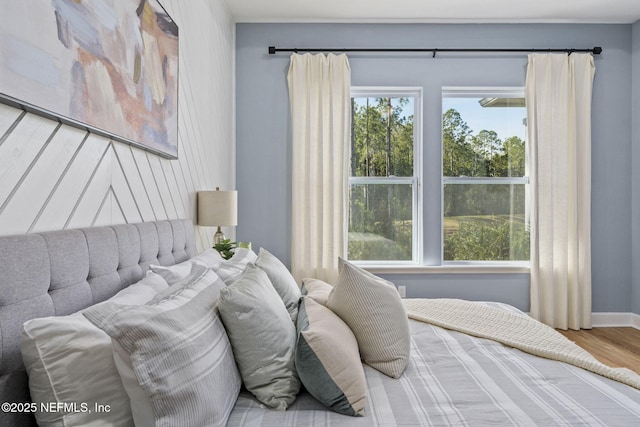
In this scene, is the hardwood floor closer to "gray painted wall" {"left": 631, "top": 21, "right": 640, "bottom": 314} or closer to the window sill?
"gray painted wall" {"left": 631, "top": 21, "right": 640, "bottom": 314}

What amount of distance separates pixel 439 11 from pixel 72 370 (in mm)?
3848

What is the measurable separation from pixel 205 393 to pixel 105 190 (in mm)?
910

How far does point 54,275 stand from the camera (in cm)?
108

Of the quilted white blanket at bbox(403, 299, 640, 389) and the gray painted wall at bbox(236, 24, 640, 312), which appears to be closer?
the quilted white blanket at bbox(403, 299, 640, 389)

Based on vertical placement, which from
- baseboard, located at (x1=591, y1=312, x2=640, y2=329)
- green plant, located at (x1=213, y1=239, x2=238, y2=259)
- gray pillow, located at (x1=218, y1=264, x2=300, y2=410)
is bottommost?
baseboard, located at (x1=591, y1=312, x2=640, y2=329)

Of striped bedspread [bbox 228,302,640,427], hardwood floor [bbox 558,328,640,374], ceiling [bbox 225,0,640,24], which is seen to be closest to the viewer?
striped bedspread [bbox 228,302,640,427]

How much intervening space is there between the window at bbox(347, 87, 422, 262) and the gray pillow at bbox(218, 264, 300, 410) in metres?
2.74

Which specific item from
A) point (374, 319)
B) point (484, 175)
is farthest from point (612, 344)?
point (374, 319)

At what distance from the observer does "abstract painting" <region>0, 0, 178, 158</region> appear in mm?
1049

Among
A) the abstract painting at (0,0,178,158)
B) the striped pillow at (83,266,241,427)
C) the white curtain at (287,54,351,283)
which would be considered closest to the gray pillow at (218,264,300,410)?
the striped pillow at (83,266,241,427)

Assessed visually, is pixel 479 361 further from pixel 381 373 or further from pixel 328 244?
pixel 328 244

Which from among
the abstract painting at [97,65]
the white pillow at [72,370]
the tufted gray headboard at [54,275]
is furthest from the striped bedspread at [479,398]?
the abstract painting at [97,65]

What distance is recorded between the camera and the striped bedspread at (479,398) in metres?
1.17

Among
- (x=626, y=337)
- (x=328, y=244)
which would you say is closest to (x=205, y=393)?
(x=328, y=244)
